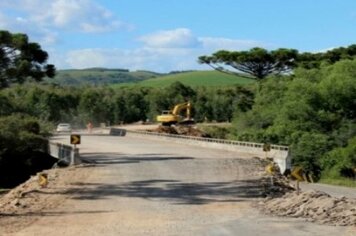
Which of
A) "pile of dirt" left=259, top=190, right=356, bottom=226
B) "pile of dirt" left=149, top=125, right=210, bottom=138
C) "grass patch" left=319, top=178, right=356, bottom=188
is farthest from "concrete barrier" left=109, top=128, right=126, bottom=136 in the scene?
"pile of dirt" left=259, top=190, right=356, bottom=226

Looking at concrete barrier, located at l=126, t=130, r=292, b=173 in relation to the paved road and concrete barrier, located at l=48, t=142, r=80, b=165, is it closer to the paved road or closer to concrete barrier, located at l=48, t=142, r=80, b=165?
the paved road

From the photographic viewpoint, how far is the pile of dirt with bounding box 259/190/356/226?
17094mm

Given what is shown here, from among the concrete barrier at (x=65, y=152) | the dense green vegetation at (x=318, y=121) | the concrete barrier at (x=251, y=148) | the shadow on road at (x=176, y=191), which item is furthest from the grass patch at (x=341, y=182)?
the shadow on road at (x=176, y=191)

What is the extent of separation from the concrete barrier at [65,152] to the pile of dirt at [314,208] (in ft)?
47.6

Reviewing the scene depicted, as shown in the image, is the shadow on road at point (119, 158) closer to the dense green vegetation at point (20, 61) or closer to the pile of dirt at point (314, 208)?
the dense green vegetation at point (20, 61)

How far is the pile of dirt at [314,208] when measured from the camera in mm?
17094

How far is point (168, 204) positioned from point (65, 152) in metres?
18.0

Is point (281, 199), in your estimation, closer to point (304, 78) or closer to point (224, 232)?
point (224, 232)

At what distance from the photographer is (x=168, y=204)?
20.5 metres

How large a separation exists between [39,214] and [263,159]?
19.0 m

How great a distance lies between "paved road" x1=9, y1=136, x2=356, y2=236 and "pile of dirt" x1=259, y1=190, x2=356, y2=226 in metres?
0.55

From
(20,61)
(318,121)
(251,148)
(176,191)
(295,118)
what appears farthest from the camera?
(295,118)

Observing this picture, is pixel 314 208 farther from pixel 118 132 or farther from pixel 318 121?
pixel 118 132

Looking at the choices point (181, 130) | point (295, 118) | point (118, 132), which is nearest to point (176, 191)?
point (295, 118)
